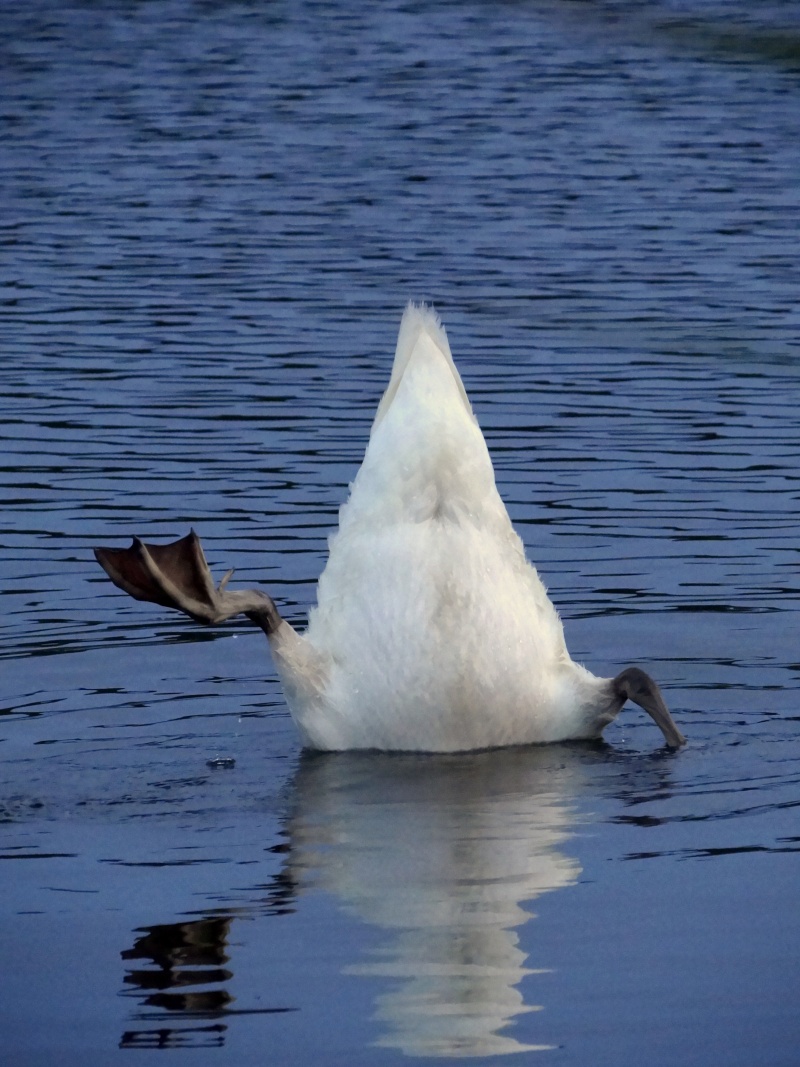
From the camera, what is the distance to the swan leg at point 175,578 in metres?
7.34

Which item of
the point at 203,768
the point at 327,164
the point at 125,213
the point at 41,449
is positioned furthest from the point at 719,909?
the point at 327,164

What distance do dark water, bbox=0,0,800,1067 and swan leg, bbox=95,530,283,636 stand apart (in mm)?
460

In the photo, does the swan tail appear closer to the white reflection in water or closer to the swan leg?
the swan leg

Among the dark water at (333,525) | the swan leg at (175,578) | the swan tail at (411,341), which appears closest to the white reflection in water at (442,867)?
the dark water at (333,525)

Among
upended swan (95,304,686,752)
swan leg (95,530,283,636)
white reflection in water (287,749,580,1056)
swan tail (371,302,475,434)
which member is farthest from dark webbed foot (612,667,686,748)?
swan leg (95,530,283,636)

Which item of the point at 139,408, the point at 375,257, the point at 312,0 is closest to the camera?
the point at 139,408

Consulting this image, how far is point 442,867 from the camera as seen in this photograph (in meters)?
6.01

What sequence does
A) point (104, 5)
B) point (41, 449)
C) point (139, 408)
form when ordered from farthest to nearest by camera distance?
point (104, 5) < point (139, 408) < point (41, 449)

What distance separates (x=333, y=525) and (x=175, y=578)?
119 inches

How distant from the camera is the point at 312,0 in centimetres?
3428

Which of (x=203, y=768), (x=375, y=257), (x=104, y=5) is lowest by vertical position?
(x=203, y=768)

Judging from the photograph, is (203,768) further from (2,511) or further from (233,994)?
(2,511)

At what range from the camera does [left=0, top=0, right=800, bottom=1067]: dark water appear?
16.2 ft

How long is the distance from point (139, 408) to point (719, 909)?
25.3 feet
